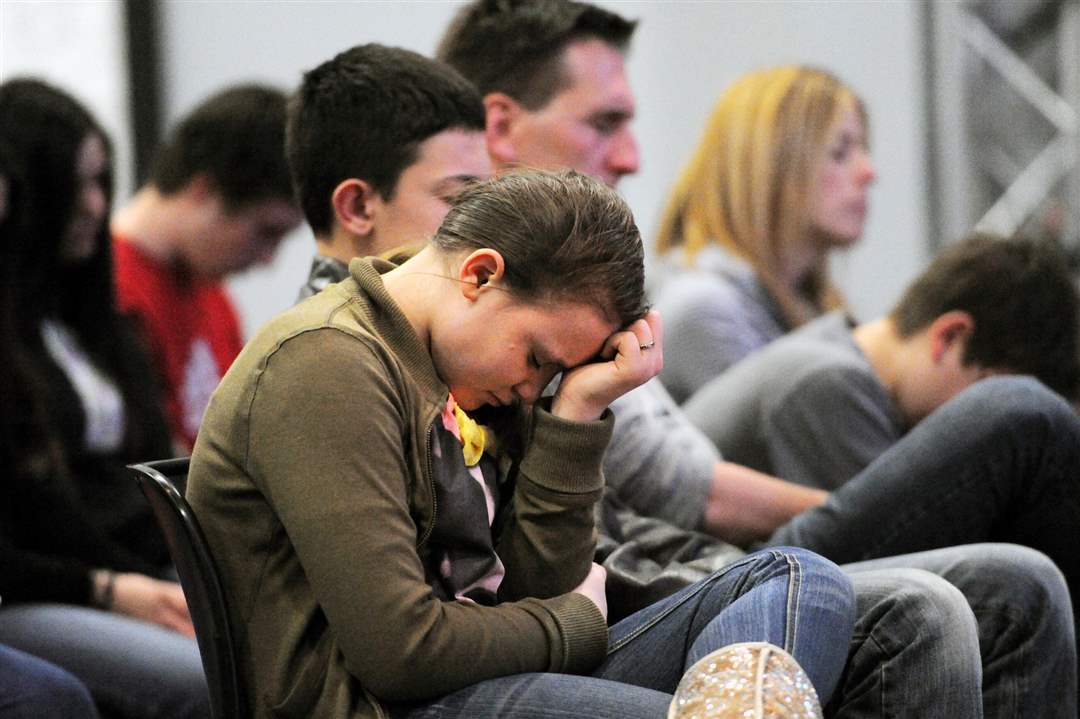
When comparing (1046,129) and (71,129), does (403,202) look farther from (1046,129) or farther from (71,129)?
(1046,129)

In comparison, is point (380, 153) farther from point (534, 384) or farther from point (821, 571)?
point (821, 571)

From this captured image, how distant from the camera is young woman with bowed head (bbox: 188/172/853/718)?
1201mm

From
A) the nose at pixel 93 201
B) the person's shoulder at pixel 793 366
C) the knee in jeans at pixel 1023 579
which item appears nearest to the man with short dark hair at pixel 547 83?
the person's shoulder at pixel 793 366

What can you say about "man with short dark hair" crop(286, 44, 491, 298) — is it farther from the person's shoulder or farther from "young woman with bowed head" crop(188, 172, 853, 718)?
the person's shoulder

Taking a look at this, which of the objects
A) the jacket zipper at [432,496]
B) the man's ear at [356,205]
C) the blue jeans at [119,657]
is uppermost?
the man's ear at [356,205]

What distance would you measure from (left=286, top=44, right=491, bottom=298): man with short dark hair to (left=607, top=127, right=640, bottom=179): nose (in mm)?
463

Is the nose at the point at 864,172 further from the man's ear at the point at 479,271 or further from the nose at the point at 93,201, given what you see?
the man's ear at the point at 479,271

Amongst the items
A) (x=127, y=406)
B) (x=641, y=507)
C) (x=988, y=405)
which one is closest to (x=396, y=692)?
(x=641, y=507)

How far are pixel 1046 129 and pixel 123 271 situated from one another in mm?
3041

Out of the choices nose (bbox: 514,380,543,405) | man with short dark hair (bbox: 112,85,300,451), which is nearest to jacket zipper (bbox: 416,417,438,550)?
nose (bbox: 514,380,543,405)

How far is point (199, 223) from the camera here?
8.75 feet

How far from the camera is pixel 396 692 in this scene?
1.21 m

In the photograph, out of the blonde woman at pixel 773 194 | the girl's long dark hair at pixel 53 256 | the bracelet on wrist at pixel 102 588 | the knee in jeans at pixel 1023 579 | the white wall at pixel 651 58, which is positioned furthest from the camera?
the white wall at pixel 651 58

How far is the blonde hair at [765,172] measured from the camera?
2.80 metres
